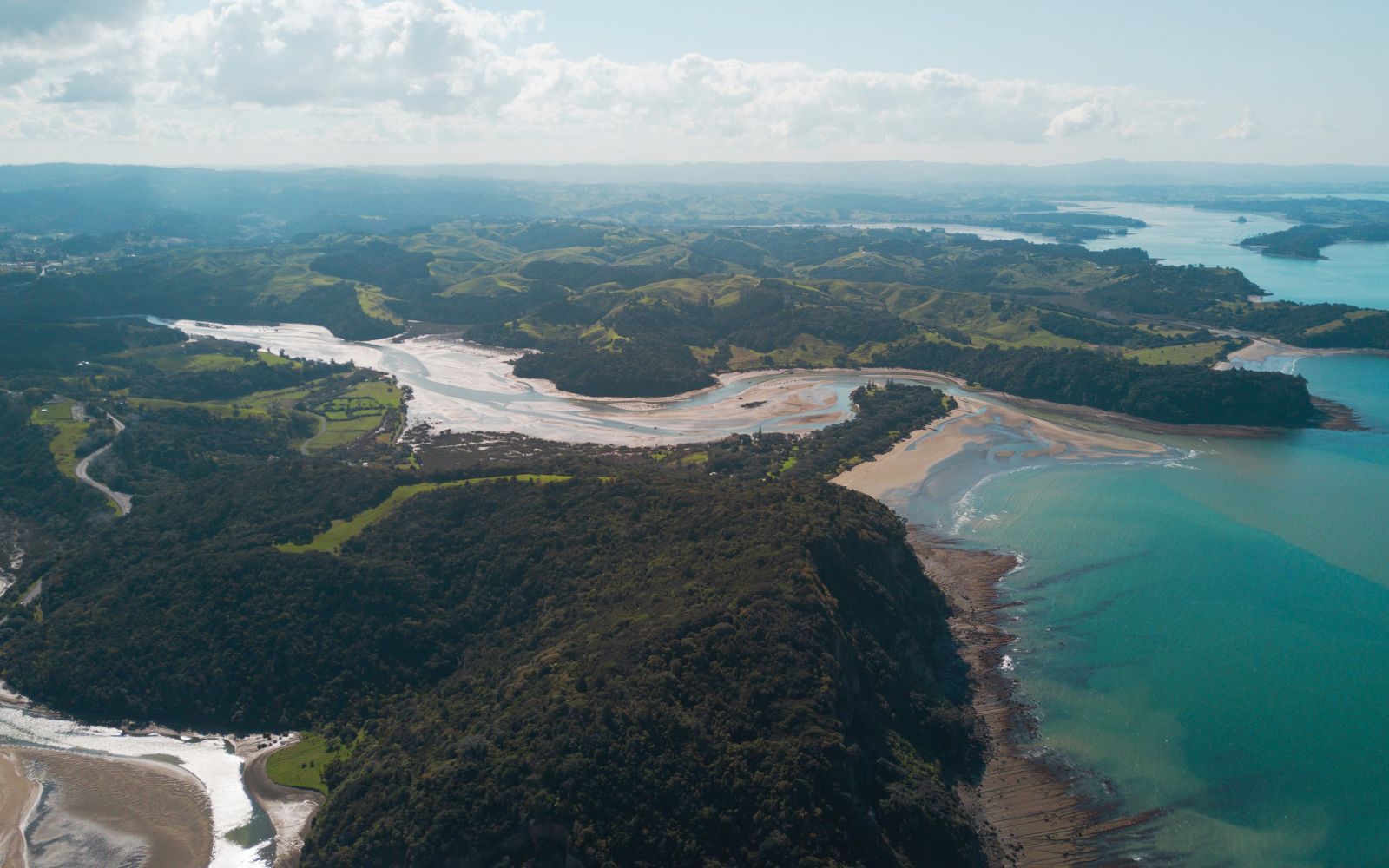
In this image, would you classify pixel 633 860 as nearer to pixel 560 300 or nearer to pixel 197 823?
pixel 197 823

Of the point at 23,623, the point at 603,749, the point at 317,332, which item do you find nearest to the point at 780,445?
the point at 603,749

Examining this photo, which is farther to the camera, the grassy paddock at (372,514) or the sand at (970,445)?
the sand at (970,445)

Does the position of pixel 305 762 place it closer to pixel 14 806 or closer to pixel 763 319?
pixel 14 806

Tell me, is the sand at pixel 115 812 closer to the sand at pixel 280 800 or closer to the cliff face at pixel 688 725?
the sand at pixel 280 800

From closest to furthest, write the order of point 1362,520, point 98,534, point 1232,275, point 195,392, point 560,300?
point 98,534 → point 1362,520 → point 195,392 → point 560,300 → point 1232,275

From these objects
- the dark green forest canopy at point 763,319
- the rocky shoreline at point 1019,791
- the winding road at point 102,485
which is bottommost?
the rocky shoreline at point 1019,791

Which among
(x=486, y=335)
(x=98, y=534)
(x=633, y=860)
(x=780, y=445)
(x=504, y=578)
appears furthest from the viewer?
(x=486, y=335)

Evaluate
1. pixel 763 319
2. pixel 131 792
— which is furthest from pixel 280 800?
pixel 763 319

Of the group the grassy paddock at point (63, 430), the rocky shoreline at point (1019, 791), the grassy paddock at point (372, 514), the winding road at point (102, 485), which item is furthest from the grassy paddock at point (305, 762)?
the grassy paddock at point (63, 430)

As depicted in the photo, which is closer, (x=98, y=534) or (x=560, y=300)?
(x=98, y=534)
